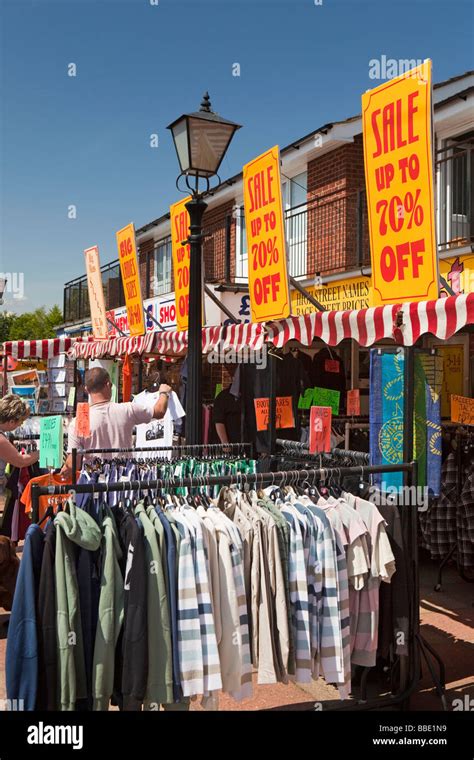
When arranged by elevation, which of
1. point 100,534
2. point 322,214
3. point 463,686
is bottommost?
point 463,686

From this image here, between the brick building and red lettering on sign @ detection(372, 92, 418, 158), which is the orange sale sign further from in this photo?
the brick building

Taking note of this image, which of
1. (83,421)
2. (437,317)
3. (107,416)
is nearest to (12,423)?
(83,421)

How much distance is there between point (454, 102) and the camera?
10.7m

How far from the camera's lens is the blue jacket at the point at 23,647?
2811 mm

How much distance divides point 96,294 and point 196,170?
669 cm

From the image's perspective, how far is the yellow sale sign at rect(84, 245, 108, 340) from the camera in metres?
12.1

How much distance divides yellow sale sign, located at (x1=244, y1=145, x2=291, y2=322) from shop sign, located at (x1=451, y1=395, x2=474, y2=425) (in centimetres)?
180

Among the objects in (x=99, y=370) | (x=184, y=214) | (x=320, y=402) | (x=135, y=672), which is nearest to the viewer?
(x=135, y=672)

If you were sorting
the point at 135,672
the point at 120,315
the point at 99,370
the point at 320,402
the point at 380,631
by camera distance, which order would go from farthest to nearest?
the point at 120,315 → the point at 320,402 → the point at 99,370 → the point at 380,631 → the point at 135,672

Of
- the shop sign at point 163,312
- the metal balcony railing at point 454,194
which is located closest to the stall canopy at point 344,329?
the shop sign at point 163,312

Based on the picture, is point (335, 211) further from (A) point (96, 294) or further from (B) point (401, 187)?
(B) point (401, 187)
